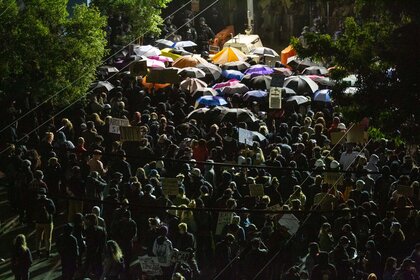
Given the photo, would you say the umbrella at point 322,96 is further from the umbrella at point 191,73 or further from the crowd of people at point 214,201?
the umbrella at point 191,73

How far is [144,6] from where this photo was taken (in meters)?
38.8

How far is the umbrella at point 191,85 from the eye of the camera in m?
33.3

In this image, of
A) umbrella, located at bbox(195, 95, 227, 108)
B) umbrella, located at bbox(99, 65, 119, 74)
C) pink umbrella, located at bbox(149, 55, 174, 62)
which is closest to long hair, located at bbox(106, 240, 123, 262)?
umbrella, located at bbox(195, 95, 227, 108)

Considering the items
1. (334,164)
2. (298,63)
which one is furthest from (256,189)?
(298,63)

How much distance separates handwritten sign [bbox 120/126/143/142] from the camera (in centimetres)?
2688

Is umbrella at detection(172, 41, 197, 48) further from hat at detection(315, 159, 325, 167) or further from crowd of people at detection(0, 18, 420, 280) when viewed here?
hat at detection(315, 159, 325, 167)

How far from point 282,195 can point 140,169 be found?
275 cm

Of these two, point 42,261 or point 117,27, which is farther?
point 117,27

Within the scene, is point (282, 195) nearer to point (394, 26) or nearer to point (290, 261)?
point (290, 261)

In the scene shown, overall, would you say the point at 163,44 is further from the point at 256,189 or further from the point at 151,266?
the point at 151,266

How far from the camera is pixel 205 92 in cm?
3266

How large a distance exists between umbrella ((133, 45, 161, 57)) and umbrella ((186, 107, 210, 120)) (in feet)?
24.3

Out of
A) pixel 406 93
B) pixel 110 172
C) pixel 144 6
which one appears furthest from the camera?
pixel 144 6

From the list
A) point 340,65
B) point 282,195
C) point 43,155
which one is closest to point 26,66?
point 43,155
